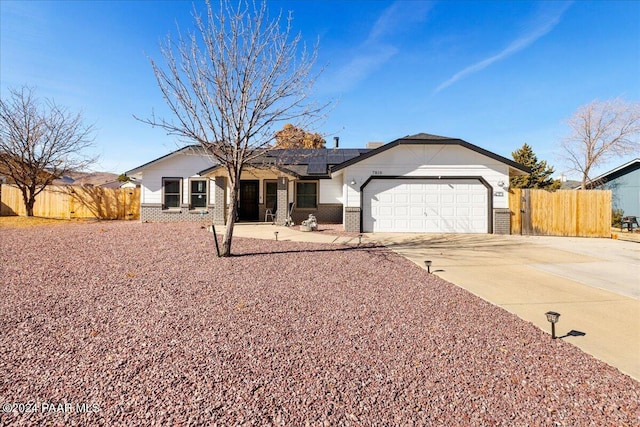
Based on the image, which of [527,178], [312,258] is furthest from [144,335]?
[527,178]

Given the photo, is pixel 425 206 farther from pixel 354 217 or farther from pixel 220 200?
pixel 220 200

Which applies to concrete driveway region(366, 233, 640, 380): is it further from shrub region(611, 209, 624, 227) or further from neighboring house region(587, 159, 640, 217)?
neighboring house region(587, 159, 640, 217)

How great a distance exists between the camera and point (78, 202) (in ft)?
58.5

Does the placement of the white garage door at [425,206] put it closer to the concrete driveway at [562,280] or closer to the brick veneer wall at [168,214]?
the concrete driveway at [562,280]

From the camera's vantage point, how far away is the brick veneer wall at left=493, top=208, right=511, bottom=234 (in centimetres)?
1190

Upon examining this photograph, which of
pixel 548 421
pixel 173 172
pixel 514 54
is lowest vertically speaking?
pixel 548 421

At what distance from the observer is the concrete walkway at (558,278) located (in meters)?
3.30

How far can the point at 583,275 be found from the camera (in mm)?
5875

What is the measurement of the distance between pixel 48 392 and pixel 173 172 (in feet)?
49.8

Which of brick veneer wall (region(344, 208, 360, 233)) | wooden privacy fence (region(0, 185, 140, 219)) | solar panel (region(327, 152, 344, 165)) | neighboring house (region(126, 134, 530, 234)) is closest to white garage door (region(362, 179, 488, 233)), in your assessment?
neighboring house (region(126, 134, 530, 234))

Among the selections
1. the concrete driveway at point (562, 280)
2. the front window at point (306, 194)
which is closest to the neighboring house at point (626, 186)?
the concrete driveway at point (562, 280)

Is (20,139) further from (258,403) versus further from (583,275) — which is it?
(583,275)

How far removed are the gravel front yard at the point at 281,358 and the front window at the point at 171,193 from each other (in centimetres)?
1121

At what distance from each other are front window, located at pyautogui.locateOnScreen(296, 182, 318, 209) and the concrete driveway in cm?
616
